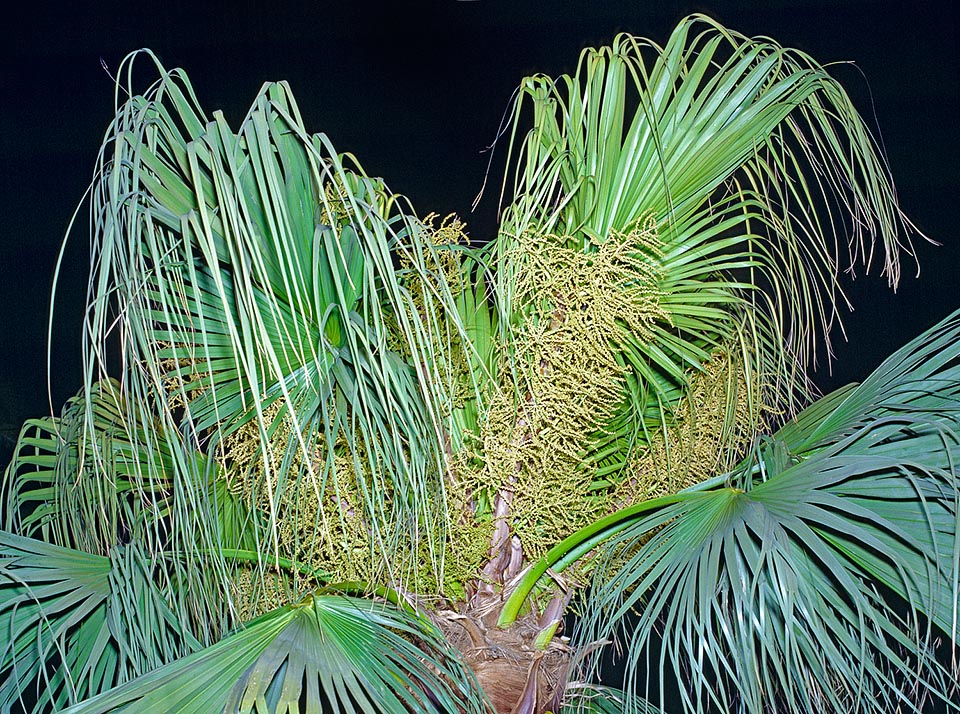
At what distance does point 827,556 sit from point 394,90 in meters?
1.42

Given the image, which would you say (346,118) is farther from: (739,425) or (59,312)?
(739,425)

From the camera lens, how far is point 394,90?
1.88 m

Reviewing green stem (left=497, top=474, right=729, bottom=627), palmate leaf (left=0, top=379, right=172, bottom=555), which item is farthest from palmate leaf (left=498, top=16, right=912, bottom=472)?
palmate leaf (left=0, top=379, right=172, bottom=555)

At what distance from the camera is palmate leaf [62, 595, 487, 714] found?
2.52 feet

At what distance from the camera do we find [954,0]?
1748 millimetres

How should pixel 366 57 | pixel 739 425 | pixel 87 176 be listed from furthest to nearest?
pixel 366 57
pixel 87 176
pixel 739 425

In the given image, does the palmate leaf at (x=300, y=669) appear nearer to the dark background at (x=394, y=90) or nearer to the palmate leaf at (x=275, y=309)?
the palmate leaf at (x=275, y=309)

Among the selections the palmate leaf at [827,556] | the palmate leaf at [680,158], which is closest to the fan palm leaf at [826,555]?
the palmate leaf at [827,556]

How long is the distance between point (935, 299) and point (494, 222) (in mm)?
946

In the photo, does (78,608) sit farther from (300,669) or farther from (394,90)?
(394,90)

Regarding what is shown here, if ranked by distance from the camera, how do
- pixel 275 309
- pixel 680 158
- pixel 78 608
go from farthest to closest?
pixel 680 158 < pixel 78 608 < pixel 275 309

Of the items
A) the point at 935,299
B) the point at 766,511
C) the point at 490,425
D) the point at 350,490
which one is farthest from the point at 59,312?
the point at 935,299

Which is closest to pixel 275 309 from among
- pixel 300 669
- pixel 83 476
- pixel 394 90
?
pixel 300 669

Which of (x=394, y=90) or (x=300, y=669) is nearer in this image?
(x=300, y=669)
